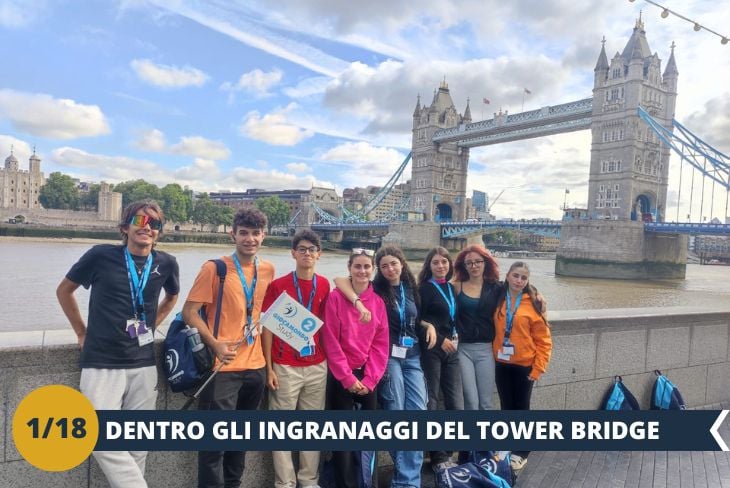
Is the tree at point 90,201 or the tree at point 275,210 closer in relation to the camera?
the tree at point 90,201

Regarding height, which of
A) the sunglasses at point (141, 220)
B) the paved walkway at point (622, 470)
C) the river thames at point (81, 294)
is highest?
the sunglasses at point (141, 220)

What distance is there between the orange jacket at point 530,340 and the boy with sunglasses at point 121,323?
64.2 inches

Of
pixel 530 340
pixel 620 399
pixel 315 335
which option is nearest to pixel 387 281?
pixel 315 335

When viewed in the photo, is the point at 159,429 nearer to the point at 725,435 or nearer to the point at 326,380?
the point at 326,380

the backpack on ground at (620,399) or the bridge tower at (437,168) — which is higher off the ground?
the bridge tower at (437,168)

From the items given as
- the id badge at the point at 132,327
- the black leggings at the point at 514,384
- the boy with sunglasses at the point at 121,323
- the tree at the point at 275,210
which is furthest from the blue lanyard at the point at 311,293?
the tree at the point at 275,210

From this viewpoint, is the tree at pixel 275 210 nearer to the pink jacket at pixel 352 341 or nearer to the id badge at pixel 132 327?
the pink jacket at pixel 352 341

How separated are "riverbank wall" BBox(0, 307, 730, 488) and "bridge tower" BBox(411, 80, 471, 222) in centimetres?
5108

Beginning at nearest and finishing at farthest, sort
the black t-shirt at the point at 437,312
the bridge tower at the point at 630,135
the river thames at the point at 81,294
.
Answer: the black t-shirt at the point at 437,312, the river thames at the point at 81,294, the bridge tower at the point at 630,135

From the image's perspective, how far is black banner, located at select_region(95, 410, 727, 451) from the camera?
2.05 meters

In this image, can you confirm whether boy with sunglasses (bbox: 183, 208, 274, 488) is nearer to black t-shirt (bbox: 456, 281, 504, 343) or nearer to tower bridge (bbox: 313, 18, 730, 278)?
black t-shirt (bbox: 456, 281, 504, 343)

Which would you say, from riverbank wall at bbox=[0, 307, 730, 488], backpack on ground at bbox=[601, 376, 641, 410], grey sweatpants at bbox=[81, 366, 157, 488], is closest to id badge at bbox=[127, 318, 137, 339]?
grey sweatpants at bbox=[81, 366, 157, 488]

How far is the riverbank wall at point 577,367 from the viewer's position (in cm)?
191

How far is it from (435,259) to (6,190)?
71051 mm
